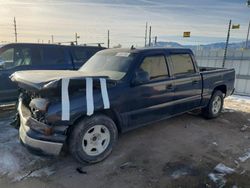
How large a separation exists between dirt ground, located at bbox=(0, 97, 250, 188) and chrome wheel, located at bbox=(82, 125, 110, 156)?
0.22m

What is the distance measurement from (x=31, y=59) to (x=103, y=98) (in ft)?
12.0

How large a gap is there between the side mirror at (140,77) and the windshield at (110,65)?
0.66ft

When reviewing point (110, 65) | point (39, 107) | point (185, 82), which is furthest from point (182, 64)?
point (39, 107)

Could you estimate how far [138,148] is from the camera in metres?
3.93

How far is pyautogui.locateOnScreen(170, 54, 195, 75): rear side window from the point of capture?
14.7ft

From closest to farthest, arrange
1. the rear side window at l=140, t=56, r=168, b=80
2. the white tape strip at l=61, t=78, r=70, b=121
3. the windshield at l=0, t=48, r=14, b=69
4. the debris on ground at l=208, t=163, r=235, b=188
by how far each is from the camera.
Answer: the white tape strip at l=61, t=78, r=70, b=121, the debris on ground at l=208, t=163, r=235, b=188, the rear side window at l=140, t=56, r=168, b=80, the windshield at l=0, t=48, r=14, b=69


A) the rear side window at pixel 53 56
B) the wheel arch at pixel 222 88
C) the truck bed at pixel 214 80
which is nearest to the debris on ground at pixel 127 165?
the truck bed at pixel 214 80

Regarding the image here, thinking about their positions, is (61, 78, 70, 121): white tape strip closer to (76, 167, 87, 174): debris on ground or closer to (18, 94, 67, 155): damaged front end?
(18, 94, 67, 155): damaged front end

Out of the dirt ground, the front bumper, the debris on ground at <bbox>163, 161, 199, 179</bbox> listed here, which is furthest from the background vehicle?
the debris on ground at <bbox>163, 161, 199, 179</bbox>

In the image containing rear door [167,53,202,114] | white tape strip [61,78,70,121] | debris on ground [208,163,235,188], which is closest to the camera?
white tape strip [61,78,70,121]

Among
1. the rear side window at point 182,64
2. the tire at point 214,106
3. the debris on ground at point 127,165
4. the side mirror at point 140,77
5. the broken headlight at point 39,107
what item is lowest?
the debris on ground at point 127,165

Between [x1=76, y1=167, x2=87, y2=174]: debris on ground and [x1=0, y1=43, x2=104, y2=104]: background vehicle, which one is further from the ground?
[x1=0, y1=43, x2=104, y2=104]: background vehicle

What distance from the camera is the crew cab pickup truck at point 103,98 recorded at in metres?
2.92

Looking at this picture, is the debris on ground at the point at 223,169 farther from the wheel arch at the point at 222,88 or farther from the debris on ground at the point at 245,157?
the wheel arch at the point at 222,88
